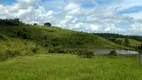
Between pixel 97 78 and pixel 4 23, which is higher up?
pixel 4 23

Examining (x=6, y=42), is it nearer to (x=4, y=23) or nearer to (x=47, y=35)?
(x=4, y=23)

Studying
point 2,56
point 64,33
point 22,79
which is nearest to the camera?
point 22,79

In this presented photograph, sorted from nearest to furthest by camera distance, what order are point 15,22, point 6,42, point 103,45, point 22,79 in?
point 22,79
point 6,42
point 15,22
point 103,45

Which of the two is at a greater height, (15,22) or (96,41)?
(15,22)

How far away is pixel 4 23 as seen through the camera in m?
149

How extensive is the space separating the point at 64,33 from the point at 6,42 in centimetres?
11183

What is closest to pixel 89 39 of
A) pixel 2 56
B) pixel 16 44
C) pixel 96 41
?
pixel 96 41

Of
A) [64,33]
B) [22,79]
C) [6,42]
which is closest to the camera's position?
[22,79]

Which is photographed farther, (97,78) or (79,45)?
(79,45)

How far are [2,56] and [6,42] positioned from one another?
70.1ft

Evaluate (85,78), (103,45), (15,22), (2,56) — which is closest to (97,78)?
(85,78)

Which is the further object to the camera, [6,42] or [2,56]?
[6,42]

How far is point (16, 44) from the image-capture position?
85938 millimetres

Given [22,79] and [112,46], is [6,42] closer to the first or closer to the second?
[22,79]
